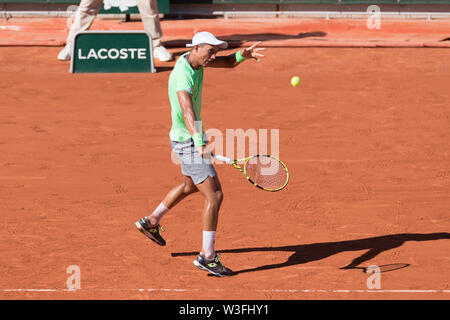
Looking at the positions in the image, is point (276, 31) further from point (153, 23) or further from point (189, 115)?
point (189, 115)

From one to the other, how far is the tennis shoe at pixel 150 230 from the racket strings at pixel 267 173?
1006mm

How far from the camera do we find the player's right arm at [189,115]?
7012 millimetres

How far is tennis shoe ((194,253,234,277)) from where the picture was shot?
731 cm

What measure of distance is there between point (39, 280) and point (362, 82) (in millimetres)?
8697

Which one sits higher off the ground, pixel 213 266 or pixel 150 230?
pixel 150 230

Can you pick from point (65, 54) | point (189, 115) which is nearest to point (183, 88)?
point (189, 115)

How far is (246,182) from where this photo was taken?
10.0m

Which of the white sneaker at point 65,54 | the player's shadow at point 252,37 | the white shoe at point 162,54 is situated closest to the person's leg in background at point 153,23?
the white shoe at point 162,54

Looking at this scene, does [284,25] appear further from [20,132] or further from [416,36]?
[20,132]

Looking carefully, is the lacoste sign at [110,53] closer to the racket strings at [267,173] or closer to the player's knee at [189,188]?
the racket strings at [267,173]

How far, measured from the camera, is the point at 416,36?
1838 cm

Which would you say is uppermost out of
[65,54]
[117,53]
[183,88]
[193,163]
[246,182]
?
[65,54]

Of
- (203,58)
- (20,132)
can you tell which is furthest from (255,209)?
(20,132)

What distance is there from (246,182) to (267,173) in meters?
2.17
